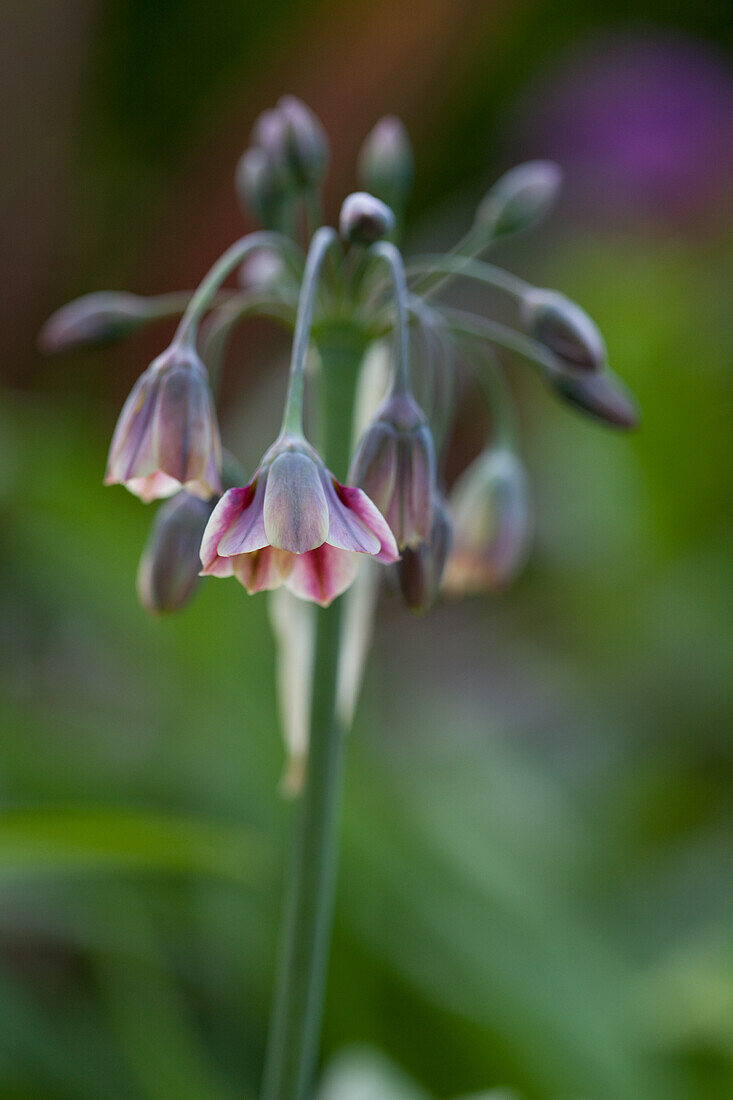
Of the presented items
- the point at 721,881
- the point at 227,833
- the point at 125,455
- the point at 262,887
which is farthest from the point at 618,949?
the point at 125,455

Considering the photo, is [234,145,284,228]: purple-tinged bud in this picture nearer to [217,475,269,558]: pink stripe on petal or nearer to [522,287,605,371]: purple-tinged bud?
[522,287,605,371]: purple-tinged bud

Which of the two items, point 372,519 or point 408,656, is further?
point 408,656

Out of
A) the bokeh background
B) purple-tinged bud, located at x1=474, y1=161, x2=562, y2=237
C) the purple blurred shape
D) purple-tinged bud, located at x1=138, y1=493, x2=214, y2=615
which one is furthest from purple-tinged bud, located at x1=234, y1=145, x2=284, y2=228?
the purple blurred shape

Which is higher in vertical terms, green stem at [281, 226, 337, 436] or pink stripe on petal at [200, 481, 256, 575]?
green stem at [281, 226, 337, 436]

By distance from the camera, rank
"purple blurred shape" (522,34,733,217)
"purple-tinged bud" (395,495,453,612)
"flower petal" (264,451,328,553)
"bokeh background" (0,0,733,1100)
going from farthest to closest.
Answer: "purple blurred shape" (522,34,733,217)
"bokeh background" (0,0,733,1100)
"purple-tinged bud" (395,495,453,612)
"flower petal" (264,451,328,553)

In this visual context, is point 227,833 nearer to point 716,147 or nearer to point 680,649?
point 680,649

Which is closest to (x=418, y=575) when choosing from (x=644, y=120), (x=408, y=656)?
(x=408, y=656)

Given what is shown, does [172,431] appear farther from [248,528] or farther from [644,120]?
[644,120]

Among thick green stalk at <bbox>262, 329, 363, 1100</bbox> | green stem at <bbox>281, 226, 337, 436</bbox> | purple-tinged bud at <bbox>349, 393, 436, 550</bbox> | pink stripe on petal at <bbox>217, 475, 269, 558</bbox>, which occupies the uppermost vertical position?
green stem at <bbox>281, 226, 337, 436</bbox>

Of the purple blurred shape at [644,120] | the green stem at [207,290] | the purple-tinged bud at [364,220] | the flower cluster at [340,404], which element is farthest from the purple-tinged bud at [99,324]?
the purple blurred shape at [644,120]
